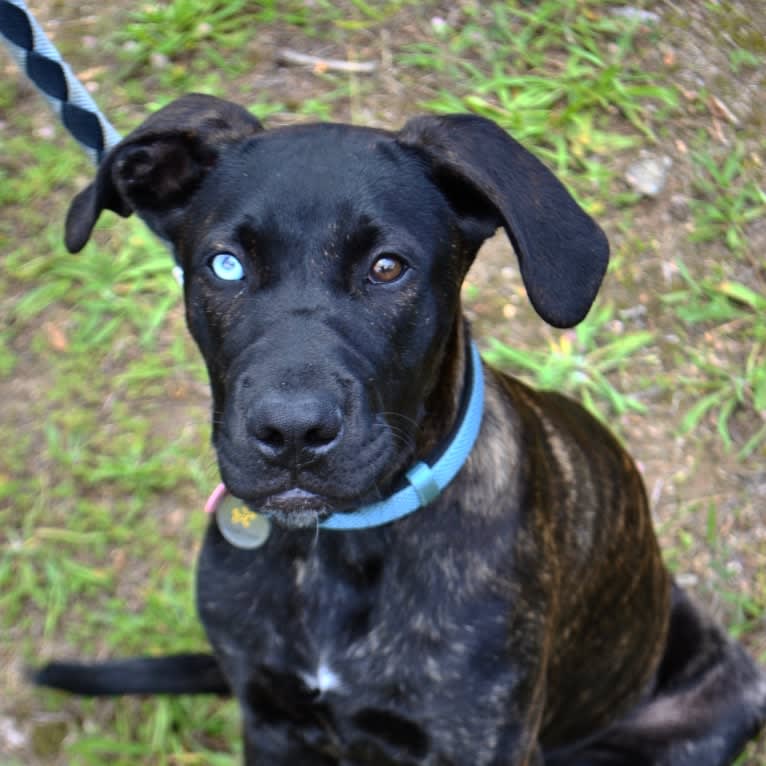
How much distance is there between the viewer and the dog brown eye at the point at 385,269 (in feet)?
7.74

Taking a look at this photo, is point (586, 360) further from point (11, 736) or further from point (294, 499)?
point (11, 736)

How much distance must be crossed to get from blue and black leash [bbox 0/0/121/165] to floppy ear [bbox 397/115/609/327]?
39.4 inches

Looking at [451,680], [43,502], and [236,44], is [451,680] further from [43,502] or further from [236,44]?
[236,44]

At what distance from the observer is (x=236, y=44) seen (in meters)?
4.97

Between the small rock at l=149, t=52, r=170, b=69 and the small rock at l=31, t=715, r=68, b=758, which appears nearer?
the small rock at l=31, t=715, r=68, b=758

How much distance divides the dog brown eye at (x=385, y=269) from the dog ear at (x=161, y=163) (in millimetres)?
494

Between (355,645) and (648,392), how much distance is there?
7.10 feet

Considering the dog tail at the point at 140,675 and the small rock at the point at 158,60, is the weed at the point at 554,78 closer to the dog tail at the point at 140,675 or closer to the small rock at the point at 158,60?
the small rock at the point at 158,60

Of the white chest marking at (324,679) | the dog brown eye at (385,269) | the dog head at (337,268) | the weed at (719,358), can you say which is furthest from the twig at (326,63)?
the white chest marking at (324,679)

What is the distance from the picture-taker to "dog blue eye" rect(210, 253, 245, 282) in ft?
7.88

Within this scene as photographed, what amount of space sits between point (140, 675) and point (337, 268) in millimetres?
1694

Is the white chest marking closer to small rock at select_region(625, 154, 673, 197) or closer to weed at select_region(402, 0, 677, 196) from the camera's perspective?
weed at select_region(402, 0, 677, 196)

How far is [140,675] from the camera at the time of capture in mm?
3420

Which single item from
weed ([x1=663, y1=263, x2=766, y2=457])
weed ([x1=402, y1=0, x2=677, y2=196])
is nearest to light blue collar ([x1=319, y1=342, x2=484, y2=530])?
weed ([x1=663, y1=263, x2=766, y2=457])
